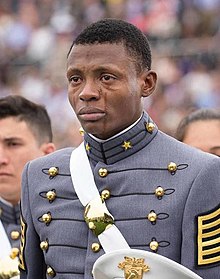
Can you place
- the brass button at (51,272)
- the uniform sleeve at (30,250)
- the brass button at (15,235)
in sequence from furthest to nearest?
the brass button at (15,235), the uniform sleeve at (30,250), the brass button at (51,272)

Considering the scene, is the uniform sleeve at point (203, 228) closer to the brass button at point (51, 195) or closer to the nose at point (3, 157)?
the brass button at point (51, 195)

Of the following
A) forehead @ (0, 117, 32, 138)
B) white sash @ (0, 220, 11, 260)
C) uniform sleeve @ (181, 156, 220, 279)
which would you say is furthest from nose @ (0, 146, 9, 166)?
uniform sleeve @ (181, 156, 220, 279)

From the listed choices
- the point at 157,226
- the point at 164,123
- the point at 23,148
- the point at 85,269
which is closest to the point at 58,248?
the point at 85,269

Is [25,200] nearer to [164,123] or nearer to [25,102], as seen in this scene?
[25,102]

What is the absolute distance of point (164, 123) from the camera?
1516cm

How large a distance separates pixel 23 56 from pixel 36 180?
1311 cm

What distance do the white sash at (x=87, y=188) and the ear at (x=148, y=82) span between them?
40 centimetres

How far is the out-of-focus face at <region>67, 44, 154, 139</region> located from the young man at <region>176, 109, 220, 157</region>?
218 cm

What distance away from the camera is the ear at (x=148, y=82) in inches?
188

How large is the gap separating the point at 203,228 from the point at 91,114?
63cm

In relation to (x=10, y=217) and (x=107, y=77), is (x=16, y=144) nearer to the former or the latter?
(x=10, y=217)

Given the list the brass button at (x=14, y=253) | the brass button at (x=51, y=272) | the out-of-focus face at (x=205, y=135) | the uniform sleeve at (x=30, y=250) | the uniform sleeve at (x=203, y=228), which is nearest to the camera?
the uniform sleeve at (x=203, y=228)

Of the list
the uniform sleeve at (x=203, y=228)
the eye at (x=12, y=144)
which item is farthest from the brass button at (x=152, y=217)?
the eye at (x=12, y=144)

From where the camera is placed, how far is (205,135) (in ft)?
22.9
